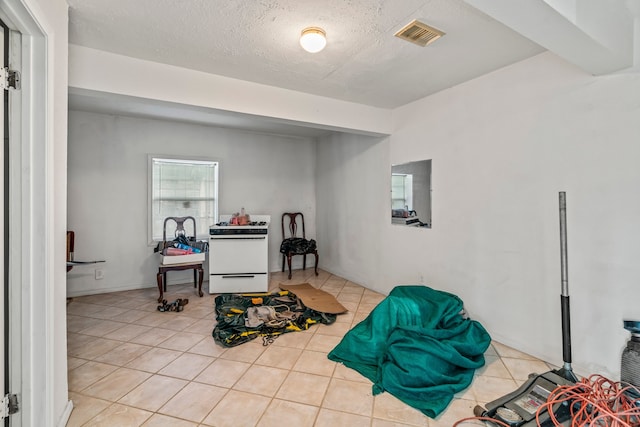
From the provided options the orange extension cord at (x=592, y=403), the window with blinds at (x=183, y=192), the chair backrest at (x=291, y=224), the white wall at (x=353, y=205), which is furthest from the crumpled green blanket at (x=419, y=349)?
the window with blinds at (x=183, y=192)

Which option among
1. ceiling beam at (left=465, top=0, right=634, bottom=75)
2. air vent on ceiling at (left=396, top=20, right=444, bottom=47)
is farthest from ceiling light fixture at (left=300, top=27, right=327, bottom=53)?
ceiling beam at (left=465, top=0, right=634, bottom=75)

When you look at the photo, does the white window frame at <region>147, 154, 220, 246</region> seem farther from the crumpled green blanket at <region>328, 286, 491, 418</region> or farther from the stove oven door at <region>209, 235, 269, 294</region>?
the crumpled green blanket at <region>328, 286, 491, 418</region>

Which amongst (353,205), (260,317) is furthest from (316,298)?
(353,205)

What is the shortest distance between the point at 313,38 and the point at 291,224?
3534 mm

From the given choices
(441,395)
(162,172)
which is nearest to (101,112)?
(162,172)

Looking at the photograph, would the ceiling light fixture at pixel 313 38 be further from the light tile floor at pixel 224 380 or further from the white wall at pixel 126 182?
the white wall at pixel 126 182

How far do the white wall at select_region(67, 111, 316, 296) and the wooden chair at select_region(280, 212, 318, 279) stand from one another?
57 centimetres

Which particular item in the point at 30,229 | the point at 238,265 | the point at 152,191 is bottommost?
the point at 238,265

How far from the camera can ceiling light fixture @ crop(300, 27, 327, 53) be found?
1.87 metres

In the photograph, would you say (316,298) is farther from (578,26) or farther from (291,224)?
(578,26)

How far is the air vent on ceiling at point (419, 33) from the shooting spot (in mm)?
1863

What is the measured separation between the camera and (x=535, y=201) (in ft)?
7.42

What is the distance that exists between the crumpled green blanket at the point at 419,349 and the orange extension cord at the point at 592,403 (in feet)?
0.91

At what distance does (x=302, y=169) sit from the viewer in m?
5.29
